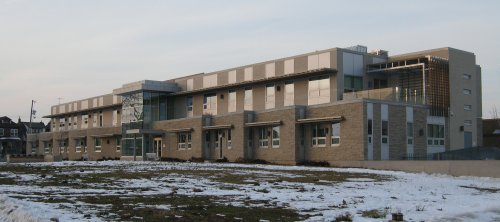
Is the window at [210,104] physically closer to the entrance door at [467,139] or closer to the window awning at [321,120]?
the window awning at [321,120]

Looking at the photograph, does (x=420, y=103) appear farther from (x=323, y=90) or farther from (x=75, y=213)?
(x=75, y=213)

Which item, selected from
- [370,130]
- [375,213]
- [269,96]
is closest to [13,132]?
[269,96]

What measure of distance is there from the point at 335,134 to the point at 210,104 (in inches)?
816

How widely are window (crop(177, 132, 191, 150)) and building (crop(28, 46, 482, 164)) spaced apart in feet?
0.37

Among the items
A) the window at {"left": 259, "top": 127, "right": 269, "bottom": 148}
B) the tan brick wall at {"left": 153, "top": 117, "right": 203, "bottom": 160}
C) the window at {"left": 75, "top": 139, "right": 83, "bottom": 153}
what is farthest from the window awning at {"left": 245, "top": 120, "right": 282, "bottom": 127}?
the window at {"left": 75, "top": 139, "right": 83, "bottom": 153}

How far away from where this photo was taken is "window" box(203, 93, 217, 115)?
55.6m

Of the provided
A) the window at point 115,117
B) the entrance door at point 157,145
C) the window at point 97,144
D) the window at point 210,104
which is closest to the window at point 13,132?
the window at point 115,117

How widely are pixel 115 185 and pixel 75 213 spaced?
7660 millimetres

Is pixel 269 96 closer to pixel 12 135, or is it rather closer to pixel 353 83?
pixel 353 83

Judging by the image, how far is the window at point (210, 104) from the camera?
2189 inches

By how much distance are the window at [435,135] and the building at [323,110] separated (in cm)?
7

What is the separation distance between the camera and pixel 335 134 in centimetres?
3812

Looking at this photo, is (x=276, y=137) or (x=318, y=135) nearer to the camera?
(x=318, y=135)

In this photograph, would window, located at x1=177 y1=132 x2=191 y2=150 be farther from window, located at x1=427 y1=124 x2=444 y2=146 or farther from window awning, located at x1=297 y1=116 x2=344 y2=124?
window, located at x1=427 y1=124 x2=444 y2=146
